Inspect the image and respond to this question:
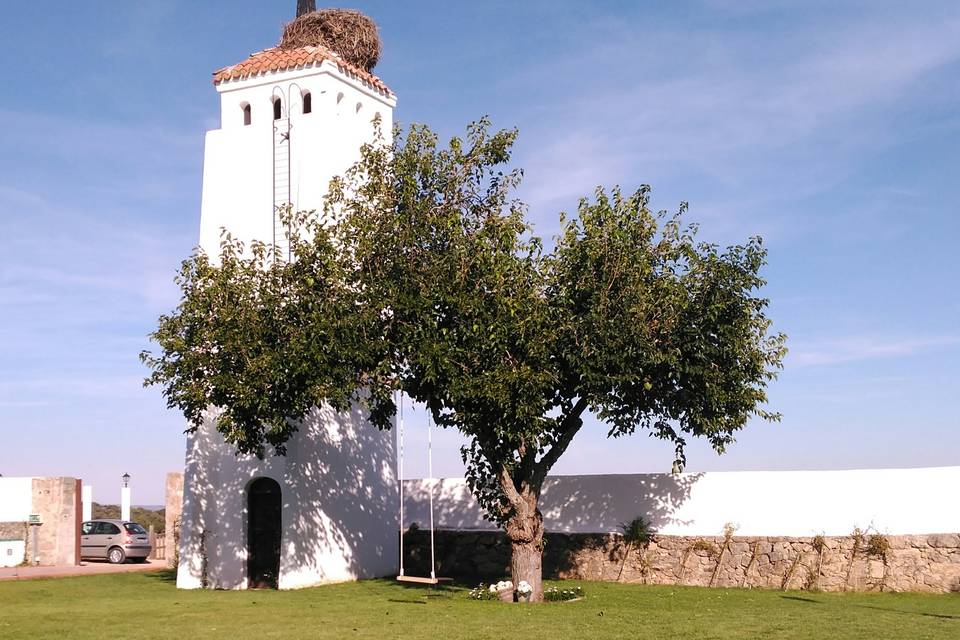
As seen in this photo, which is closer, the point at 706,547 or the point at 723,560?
the point at 723,560

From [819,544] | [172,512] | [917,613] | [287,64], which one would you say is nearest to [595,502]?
[819,544]

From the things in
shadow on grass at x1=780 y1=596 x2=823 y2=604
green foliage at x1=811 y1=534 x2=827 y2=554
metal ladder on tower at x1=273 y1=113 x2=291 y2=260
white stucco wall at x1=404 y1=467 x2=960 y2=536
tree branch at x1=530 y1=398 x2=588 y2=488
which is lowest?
shadow on grass at x1=780 y1=596 x2=823 y2=604

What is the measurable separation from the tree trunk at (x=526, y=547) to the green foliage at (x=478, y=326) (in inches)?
3.0

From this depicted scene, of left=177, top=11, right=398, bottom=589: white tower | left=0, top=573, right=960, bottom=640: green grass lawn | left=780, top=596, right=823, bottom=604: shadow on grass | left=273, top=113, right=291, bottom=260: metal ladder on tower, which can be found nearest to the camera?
left=0, top=573, right=960, bottom=640: green grass lawn

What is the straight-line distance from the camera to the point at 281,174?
23.6 m

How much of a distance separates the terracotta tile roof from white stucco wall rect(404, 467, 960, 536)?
10.3 meters

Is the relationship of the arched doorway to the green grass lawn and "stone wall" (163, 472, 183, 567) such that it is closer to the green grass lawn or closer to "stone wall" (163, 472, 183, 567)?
the green grass lawn

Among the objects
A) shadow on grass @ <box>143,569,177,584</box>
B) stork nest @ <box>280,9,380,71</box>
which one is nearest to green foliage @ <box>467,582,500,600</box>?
shadow on grass @ <box>143,569,177,584</box>

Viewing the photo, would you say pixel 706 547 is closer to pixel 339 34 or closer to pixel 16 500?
pixel 339 34

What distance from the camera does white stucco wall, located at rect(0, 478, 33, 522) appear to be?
94.9 feet

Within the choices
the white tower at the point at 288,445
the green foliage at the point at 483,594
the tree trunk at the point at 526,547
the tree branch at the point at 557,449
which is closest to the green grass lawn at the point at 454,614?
the green foliage at the point at 483,594

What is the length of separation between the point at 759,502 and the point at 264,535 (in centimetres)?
1047

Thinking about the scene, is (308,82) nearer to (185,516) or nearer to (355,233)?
(355,233)

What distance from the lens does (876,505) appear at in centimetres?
2062
